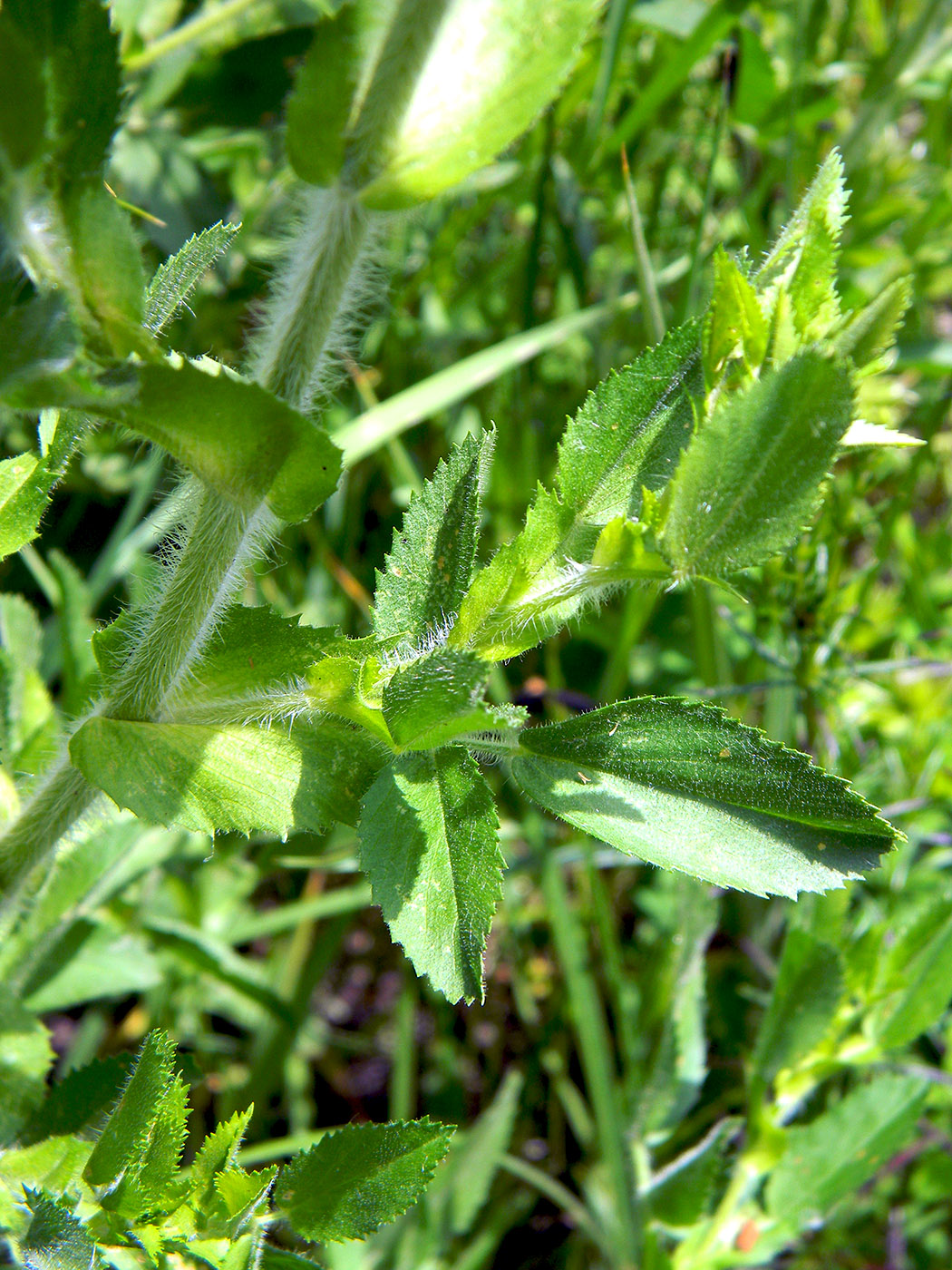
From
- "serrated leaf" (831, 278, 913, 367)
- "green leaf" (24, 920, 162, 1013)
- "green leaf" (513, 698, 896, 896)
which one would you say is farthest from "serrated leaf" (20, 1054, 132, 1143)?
"serrated leaf" (831, 278, 913, 367)

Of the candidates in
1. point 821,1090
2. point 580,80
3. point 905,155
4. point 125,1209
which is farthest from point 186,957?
point 905,155

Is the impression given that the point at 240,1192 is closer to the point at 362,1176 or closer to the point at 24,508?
the point at 362,1176

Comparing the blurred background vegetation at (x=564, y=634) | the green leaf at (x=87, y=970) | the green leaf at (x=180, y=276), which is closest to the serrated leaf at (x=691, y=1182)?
the blurred background vegetation at (x=564, y=634)

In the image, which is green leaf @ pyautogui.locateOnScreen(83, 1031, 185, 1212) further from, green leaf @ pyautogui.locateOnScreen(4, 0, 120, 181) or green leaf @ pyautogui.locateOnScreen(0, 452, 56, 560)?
green leaf @ pyautogui.locateOnScreen(4, 0, 120, 181)

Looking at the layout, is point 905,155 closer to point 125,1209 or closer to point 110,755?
point 110,755

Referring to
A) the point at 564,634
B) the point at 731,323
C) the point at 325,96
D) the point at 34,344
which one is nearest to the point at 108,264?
the point at 34,344
